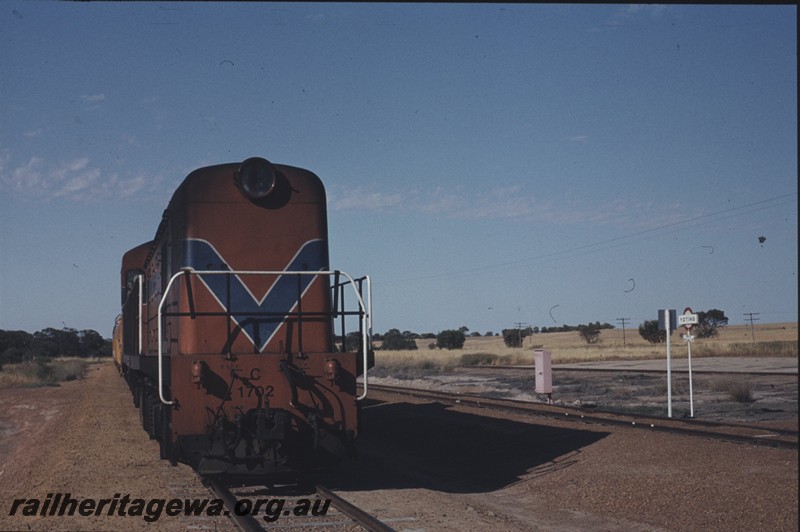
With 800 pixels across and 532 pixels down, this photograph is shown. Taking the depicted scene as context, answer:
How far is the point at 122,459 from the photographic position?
13336mm

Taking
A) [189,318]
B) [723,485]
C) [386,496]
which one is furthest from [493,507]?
[189,318]

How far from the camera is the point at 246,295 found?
35.3ft

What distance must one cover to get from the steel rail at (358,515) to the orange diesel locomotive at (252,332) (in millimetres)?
627

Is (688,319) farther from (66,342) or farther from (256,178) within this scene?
(66,342)

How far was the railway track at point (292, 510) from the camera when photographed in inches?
328

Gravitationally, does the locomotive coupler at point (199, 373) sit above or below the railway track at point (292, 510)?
above

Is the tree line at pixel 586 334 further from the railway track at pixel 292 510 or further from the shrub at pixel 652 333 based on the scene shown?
the railway track at pixel 292 510

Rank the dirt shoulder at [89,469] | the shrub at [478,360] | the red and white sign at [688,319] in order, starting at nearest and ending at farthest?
1. the dirt shoulder at [89,469]
2. the red and white sign at [688,319]
3. the shrub at [478,360]

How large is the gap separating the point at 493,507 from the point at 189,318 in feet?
14.6

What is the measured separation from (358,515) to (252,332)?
3039 mm

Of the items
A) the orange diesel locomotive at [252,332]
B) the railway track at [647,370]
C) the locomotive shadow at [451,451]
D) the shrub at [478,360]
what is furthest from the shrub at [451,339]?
the orange diesel locomotive at [252,332]

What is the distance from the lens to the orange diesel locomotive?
A: 9523mm

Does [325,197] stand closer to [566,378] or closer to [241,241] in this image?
[241,241]

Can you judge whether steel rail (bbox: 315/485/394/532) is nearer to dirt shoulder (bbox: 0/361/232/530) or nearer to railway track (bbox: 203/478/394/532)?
railway track (bbox: 203/478/394/532)
